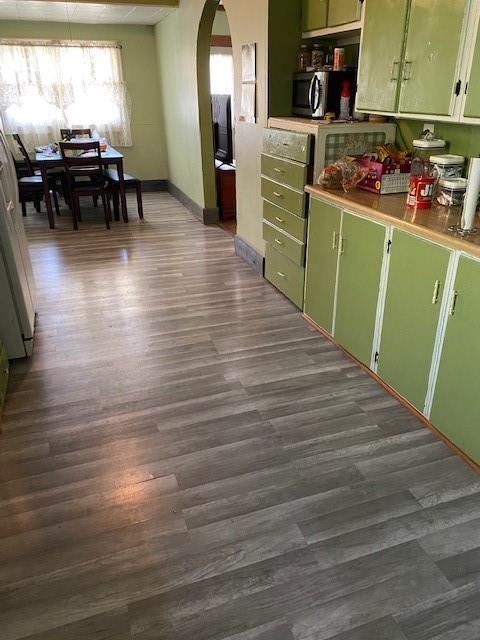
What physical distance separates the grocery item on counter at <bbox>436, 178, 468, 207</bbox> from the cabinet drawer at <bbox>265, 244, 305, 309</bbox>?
108 centimetres

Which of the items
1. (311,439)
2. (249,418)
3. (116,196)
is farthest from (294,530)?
(116,196)

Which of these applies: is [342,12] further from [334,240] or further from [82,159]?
[82,159]

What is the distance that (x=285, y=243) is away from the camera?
343 centimetres

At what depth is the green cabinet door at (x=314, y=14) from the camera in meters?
3.02

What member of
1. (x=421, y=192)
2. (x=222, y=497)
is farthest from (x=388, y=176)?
(x=222, y=497)

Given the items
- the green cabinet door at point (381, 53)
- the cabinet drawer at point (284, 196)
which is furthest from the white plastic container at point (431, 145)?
the cabinet drawer at point (284, 196)

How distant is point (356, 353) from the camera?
8.95 ft

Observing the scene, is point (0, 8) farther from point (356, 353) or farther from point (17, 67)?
point (356, 353)

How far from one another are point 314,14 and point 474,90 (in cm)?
159

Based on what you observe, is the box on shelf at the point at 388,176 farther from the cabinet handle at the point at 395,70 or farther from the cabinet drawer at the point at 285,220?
the cabinet drawer at the point at 285,220

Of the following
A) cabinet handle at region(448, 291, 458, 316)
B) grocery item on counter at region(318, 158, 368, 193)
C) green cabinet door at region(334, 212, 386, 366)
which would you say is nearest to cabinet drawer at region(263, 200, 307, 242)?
grocery item on counter at region(318, 158, 368, 193)

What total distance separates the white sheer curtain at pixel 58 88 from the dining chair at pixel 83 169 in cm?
185

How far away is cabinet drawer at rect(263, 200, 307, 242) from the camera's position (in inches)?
124

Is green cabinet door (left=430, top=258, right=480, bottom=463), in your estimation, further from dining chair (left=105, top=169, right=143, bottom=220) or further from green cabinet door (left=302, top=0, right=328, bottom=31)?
dining chair (left=105, top=169, right=143, bottom=220)
